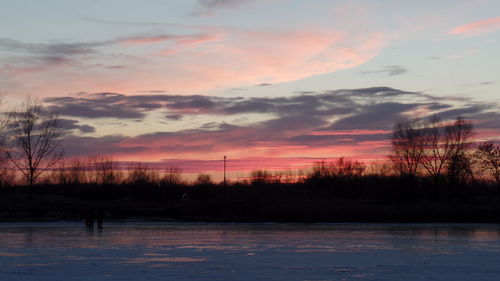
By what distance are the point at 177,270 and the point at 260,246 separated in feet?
28.4

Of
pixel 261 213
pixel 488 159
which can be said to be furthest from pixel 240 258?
pixel 488 159

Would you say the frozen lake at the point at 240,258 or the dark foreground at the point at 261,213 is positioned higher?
the dark foreground at the point at 261,213

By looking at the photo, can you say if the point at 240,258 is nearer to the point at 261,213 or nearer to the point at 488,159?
the point at 261,213

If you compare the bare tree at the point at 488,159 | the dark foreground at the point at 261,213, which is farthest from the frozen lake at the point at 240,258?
the bare tree at the point at 488,159

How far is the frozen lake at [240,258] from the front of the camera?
60.1ft

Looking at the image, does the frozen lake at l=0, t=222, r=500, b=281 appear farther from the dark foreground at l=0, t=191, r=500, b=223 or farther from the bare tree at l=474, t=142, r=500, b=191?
the bare tree at l=474, t=142, r=500, b=191

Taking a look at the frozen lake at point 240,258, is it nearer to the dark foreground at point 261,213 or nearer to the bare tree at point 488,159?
the dark foreground at point 261,213

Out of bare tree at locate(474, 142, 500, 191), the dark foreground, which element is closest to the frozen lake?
the dark foreground

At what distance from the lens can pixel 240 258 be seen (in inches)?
879

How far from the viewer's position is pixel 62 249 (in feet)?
80.9

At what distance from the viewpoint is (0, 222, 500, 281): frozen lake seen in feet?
60.1

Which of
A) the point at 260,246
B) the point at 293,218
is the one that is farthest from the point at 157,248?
the point at 293,218

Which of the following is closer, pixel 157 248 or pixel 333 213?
pixel 157 248

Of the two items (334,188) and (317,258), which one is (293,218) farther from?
(334,188)
